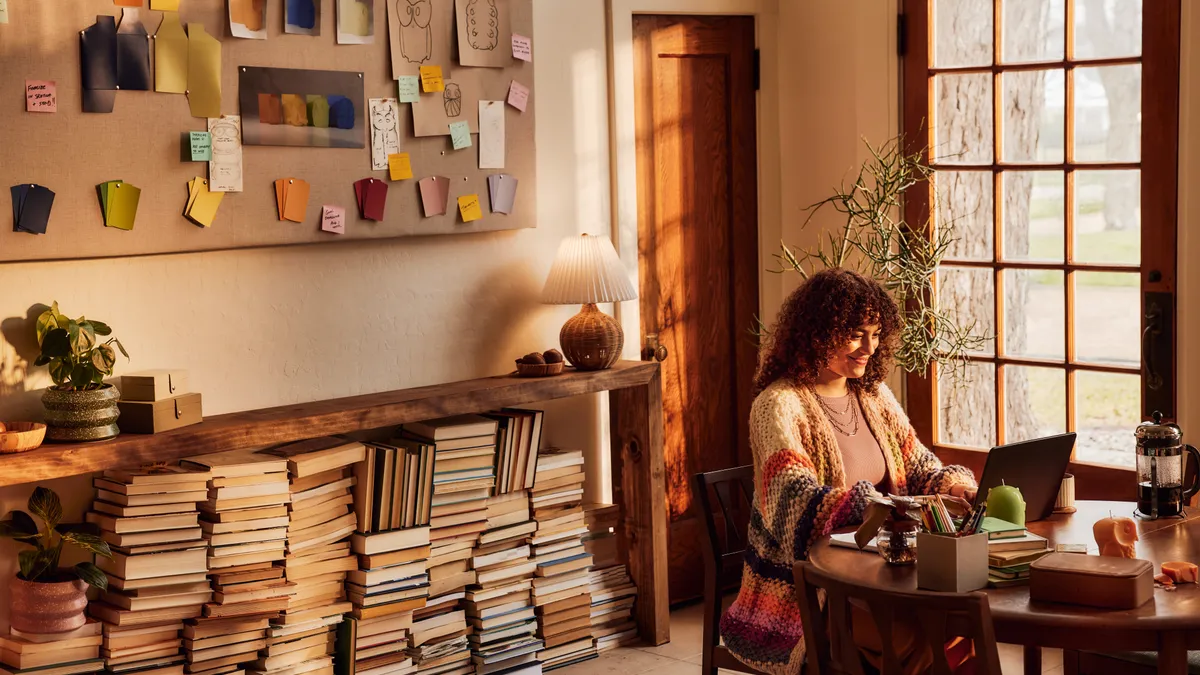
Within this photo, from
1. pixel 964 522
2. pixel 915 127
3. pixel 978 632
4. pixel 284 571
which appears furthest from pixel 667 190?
pixel 978 632

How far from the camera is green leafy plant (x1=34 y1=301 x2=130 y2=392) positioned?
3.48m

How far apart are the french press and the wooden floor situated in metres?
1.24

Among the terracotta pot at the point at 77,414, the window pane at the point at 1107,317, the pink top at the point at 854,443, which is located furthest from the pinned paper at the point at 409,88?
the window pane at the point at 1107,317

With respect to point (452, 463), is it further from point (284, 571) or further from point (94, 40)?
point (94, 40)

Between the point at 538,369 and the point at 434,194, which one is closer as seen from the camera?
the point at 434,194

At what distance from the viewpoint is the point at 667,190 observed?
521cm

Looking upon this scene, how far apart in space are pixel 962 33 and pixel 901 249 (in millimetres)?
825

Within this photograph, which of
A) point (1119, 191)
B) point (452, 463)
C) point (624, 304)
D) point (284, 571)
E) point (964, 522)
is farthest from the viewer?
point (624, 304)

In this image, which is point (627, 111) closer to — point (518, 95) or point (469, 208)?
point (518, 95)

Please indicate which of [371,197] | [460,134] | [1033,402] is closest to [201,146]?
[371,197]

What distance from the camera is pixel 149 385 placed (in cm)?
358

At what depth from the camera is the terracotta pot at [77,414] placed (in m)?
3.46

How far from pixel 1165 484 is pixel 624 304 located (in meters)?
2.14

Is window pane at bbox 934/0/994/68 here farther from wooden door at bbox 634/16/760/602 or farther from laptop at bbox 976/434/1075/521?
laptop at bbox 976/434/1075/521
